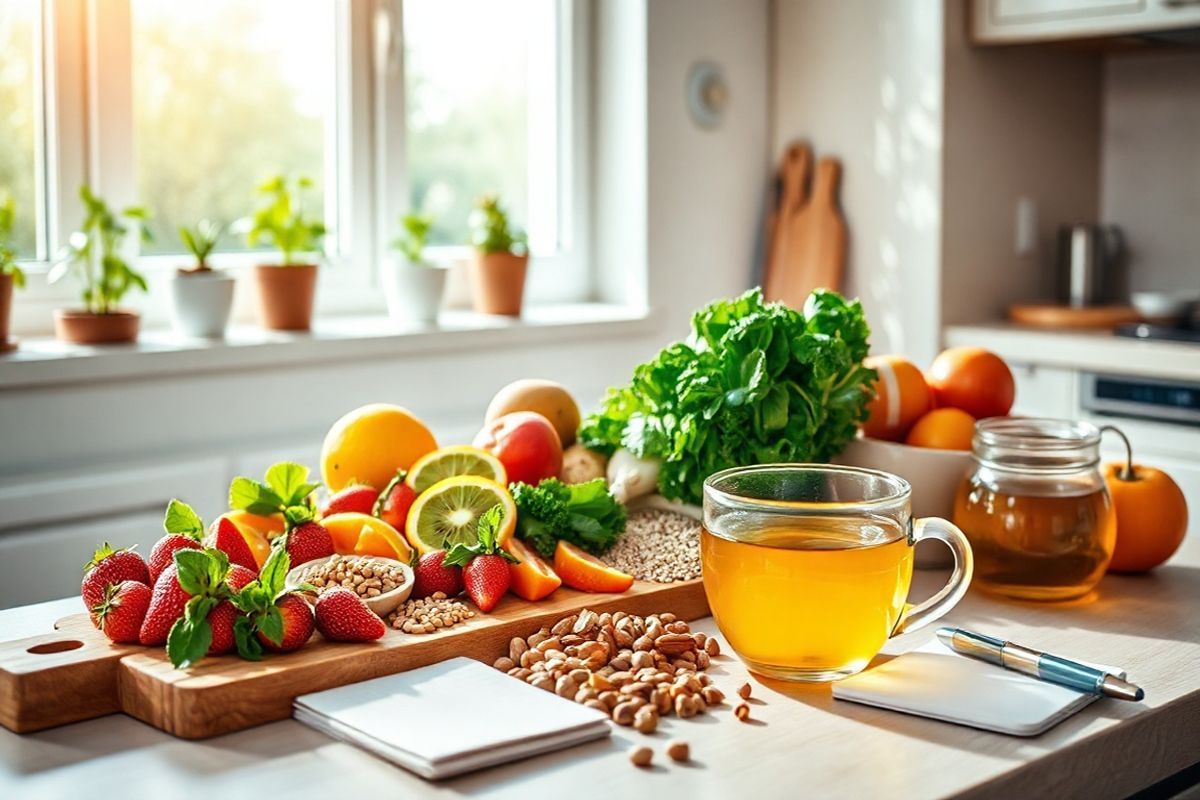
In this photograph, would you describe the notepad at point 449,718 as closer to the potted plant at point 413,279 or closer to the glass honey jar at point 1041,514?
the glass honey jar at point 1041,514

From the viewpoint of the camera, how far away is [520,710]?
0.96 metres

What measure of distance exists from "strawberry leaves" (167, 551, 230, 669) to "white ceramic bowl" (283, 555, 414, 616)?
0.31 feet

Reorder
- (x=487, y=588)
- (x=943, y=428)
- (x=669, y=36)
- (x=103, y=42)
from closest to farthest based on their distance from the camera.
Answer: (x=487, y=588)
(x=943, y=428)
(x=103, y=42)
(x=669, y=36)

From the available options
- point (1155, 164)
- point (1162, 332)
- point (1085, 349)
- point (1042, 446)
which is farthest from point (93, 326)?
point (1155, 164)

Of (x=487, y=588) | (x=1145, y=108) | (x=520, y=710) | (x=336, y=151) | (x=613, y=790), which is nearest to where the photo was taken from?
(x=613, y=790)

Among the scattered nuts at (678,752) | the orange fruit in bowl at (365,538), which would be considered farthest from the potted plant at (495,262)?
the scattered nuts at (678,752)

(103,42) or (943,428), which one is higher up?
(103,42)

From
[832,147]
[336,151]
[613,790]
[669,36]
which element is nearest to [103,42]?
[336,151]

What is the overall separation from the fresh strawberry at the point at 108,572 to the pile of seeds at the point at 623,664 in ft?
0.98

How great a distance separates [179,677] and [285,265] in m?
1.78

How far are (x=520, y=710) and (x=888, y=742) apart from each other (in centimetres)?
26

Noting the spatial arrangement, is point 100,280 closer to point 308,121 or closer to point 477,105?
point 308,121

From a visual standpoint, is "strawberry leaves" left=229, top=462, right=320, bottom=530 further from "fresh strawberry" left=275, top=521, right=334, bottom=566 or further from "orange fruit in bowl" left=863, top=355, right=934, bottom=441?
"orange fruit in bowl" left=863, top=355, right=934, bottom=441

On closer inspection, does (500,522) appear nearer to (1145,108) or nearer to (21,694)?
(21,694)
